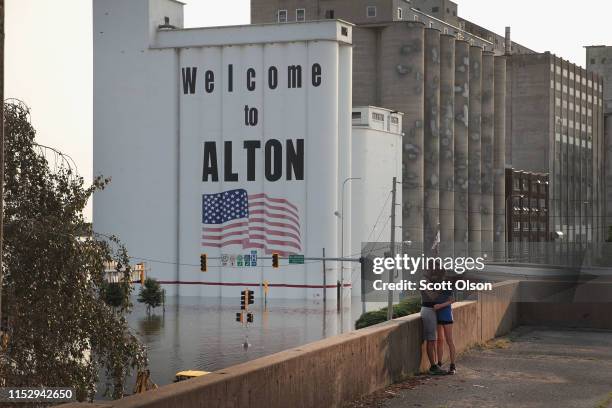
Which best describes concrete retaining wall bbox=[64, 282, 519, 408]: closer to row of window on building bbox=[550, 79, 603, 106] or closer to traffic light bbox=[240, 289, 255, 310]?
traffic light bbox=[240, 289, 255, 310]

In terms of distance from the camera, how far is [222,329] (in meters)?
91.3

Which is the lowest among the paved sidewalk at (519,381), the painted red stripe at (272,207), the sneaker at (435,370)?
the paved sidewalk at (519,381)

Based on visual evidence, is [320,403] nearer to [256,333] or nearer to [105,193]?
[256,333]

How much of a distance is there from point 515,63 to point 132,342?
164554 millimetres

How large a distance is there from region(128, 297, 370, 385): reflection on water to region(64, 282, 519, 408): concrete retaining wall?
4853cm

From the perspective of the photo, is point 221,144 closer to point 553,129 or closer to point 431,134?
point 431,134

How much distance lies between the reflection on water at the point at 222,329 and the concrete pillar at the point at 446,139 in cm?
2662

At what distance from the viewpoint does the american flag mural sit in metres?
106

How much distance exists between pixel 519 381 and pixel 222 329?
257 feet

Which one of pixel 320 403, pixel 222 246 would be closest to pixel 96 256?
pixel 320 403

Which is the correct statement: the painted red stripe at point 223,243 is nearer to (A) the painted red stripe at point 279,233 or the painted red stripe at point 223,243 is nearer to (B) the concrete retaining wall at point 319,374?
(A) the painted red stripe at point 279,233

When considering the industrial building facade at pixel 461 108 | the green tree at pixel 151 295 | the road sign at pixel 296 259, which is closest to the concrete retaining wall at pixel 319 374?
the road sign at pixel 296 259

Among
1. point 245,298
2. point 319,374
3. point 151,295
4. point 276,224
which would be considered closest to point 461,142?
point 276,224

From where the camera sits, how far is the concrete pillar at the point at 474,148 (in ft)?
466
